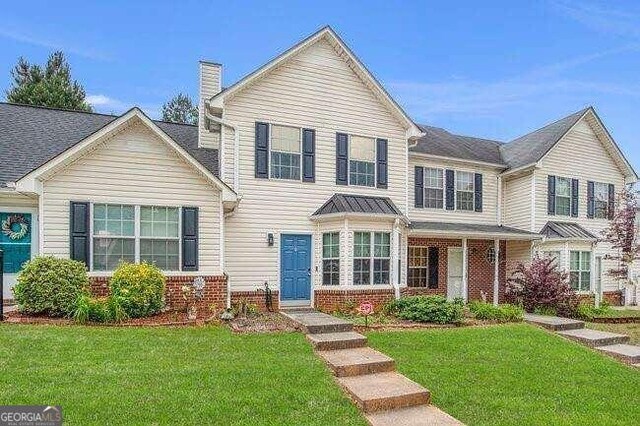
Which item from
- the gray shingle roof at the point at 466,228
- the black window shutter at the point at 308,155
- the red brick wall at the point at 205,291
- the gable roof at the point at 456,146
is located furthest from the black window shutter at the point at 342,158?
the red brick wall at the point at 205,291

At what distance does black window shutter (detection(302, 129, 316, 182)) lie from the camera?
1345 centimetres

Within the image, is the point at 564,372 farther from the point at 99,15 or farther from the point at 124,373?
the point at 99,15

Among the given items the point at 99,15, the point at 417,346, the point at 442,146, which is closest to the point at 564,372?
the point at 417,346

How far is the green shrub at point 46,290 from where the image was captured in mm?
9141

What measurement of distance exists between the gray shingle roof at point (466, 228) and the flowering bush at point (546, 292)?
1.70 metres

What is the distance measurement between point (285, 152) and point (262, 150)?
0.74m

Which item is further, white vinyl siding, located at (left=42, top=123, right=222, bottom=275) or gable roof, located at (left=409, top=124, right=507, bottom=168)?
gable roof, located at (left=409, top=124, right=507, bottom=168)

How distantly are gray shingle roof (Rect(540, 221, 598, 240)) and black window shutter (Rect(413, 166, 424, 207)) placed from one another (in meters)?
5.07

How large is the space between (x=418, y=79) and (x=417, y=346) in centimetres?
2232

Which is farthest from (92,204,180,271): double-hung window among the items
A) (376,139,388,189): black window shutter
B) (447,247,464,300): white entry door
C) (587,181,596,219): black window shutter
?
(587,181,596,219): black window shutter

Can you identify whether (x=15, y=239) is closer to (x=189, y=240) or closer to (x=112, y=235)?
(x=112, y=235)

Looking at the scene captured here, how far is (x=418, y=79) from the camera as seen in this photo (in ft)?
89.8

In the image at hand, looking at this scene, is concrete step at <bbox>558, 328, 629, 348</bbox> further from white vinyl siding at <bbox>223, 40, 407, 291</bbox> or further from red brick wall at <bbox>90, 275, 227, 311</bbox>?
red brick wall at <bbox>90, 275, 227, 311</bbox>

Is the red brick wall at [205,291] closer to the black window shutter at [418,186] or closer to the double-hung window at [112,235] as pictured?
the double-hung window at [112,235]
